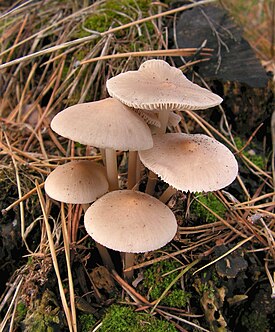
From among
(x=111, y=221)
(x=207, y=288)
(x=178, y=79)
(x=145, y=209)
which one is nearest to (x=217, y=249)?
(x=207, y=288)

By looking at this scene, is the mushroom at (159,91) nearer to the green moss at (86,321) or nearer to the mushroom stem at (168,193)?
the mushroom stem at (168,193)

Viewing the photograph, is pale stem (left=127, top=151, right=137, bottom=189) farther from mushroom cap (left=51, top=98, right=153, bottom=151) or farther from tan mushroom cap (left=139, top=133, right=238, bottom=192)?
mushroom cap (left=51, top=98, right=153, bottom=151)

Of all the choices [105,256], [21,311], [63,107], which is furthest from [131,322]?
[63,107]

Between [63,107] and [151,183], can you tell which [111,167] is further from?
[63,107]

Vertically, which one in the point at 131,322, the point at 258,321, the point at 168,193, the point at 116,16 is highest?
the point at 116,16

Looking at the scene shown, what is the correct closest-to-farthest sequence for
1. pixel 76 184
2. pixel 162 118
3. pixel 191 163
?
pixel 191 163
pixel 76 184
pixel 162 118

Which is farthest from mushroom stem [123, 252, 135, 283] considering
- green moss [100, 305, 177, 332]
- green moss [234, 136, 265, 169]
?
green moss [234, 136, 265, 169]

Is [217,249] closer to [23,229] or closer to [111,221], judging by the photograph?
[111,221]
